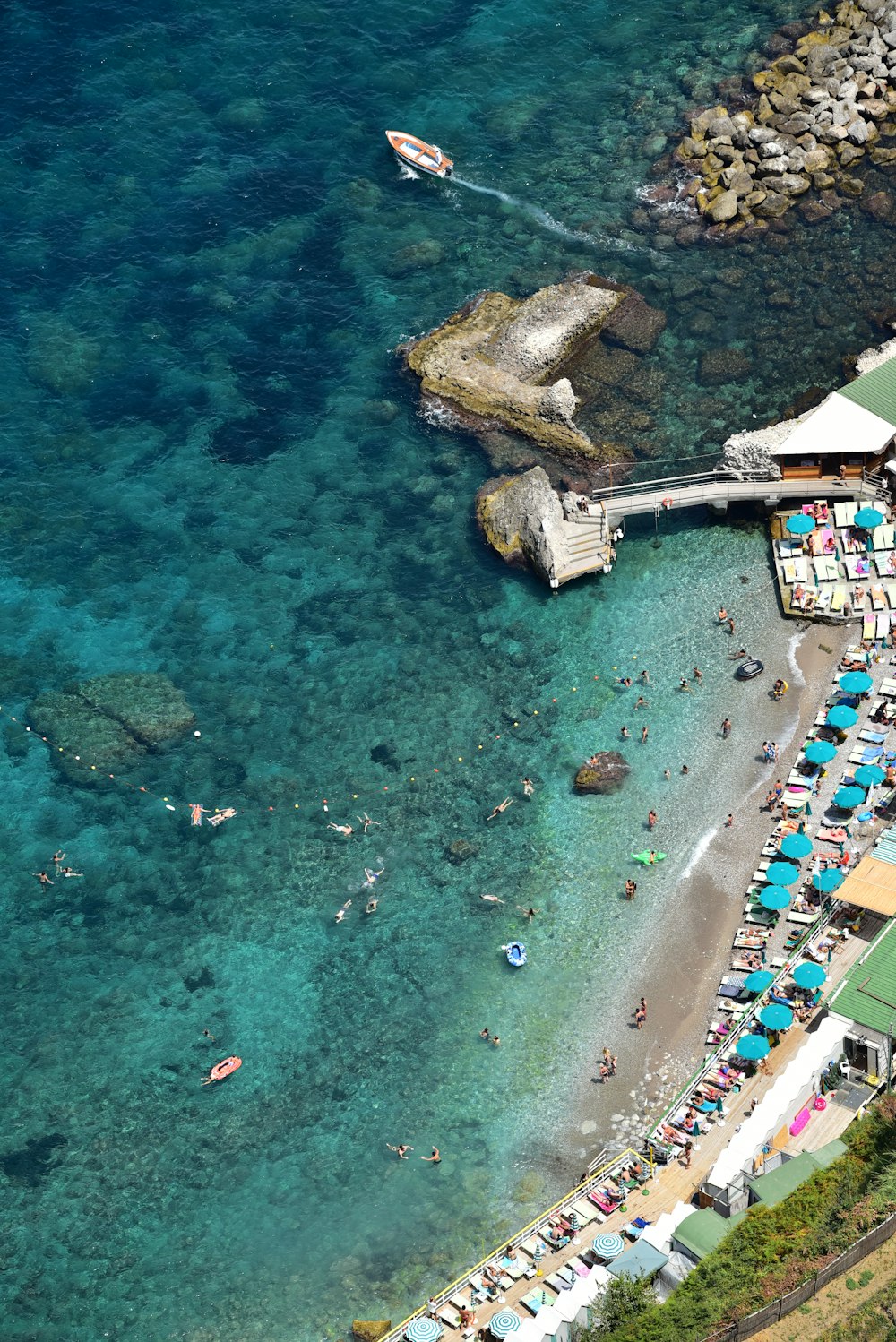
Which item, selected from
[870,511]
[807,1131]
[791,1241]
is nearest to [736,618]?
[870,511]

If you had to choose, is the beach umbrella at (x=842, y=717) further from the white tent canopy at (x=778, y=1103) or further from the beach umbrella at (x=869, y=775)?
the white tent canopy at (x=778, y=1103)

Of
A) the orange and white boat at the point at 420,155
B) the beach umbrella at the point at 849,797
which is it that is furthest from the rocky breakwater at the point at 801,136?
the beach umbrella at the point at 849,797

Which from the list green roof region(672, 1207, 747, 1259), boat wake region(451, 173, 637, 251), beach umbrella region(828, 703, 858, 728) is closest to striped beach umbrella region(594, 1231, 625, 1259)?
green roof region(672, 1207, 747, 1259)

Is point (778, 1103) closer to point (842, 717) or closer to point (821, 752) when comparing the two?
point (821, 752)

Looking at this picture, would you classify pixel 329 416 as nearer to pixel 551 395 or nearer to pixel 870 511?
pixel 551 395

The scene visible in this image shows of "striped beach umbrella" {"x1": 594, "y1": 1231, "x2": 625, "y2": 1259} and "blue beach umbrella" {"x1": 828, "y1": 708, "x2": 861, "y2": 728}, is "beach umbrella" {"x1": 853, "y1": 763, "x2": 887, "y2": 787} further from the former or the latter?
"striped beach umbrella" {"x1": 594, "y1": 1231, "x2": 625, "y2": 1259}
